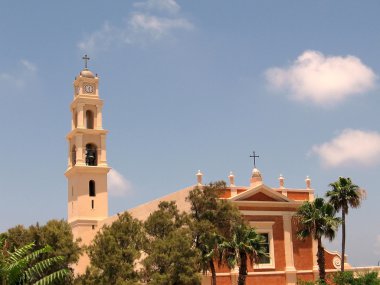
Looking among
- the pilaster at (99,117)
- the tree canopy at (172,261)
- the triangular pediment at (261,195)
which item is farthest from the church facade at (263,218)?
the tree canopy at (172,261)

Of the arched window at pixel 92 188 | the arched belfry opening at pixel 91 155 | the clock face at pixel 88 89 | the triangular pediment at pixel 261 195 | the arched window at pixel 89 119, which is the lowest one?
the triangular pediment at pixel 261 195

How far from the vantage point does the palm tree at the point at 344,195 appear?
46.7 metres

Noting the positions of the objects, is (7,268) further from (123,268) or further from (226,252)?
(226,252)

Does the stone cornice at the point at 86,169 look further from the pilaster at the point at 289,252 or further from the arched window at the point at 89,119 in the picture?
the pilaster at the point at 289,252

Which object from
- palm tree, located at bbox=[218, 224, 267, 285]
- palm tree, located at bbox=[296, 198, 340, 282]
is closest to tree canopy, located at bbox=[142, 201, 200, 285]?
palm tree, located at bbox=[218, 224, 267, 285]

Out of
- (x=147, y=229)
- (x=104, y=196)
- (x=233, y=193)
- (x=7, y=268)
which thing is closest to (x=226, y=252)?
(x=147, y=229)

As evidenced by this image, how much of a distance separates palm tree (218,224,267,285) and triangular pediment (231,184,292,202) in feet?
22.7

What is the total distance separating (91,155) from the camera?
202 ft

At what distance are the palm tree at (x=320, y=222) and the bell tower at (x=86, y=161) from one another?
20.4 metres

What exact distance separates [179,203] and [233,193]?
153 inches

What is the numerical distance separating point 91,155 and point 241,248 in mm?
26395

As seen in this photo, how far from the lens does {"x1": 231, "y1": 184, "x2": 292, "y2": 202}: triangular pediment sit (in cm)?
4638

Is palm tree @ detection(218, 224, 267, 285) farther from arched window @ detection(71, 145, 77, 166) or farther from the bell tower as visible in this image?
arched window @ detection(71, 145, 77, 166)

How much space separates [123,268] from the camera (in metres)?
33.7
